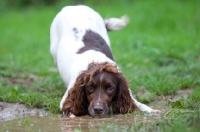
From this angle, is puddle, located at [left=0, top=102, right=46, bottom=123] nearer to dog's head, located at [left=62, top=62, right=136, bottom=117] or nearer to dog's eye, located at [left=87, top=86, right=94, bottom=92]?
dog's head, located at [left=62, top=62, right=136, bottom=117]

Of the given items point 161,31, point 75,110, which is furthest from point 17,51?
point 75,110

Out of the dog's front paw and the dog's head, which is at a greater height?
the dog's head

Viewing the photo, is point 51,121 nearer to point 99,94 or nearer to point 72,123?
point 72,123

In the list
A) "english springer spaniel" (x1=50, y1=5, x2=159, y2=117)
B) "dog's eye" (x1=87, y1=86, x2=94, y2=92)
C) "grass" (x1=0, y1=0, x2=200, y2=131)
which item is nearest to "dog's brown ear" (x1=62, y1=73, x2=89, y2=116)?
"english springer spaniel" (x1=50, y1=5, x2=159, y2=117)

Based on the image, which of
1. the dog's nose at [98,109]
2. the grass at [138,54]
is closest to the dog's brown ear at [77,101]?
the grass at [138,54]

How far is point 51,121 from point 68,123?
0.25 metres

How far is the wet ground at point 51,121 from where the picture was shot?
18.4 feet

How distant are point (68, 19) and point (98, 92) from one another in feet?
6.76

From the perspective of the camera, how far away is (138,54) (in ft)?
35.1

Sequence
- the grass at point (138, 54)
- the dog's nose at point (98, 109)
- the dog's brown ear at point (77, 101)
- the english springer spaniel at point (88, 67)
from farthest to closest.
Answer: the grass at point (138, 54) → the dog's brown ear at point (77, 101) → the english springer spaniel at point (88, 67) → the dog's nose at point (98, 109)

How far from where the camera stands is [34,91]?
789 centimetres

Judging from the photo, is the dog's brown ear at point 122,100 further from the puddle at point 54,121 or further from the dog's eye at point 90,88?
the dog's eye at point 90,88

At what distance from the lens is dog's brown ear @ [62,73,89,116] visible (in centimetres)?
647

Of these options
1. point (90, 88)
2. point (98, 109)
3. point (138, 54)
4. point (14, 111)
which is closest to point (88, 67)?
point (90, 88)
